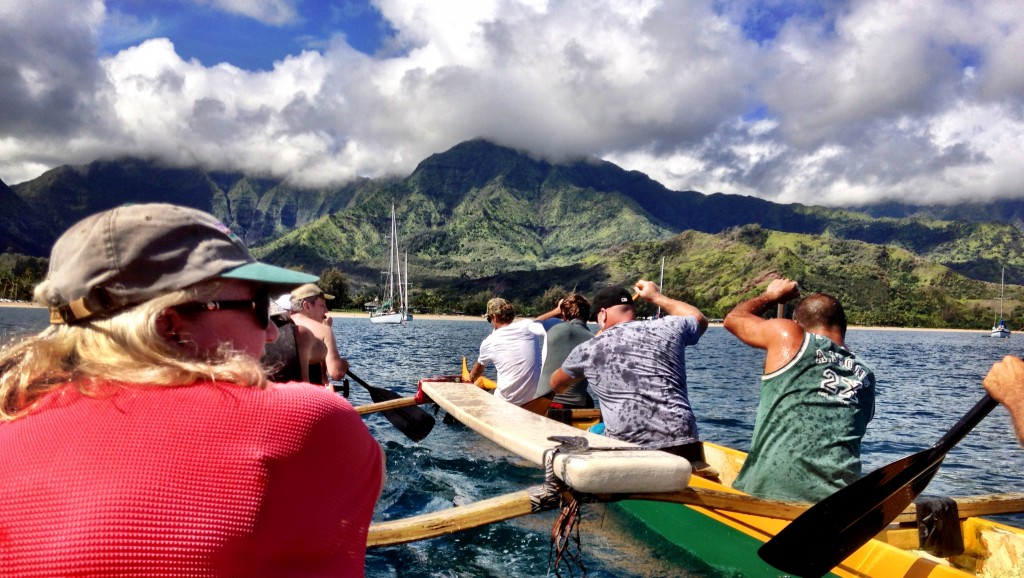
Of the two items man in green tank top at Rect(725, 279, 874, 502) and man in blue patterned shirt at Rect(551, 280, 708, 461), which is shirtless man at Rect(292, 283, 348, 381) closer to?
man in blue patterned shirt at Rect(551, 280, 708, 461)

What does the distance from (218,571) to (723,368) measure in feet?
137

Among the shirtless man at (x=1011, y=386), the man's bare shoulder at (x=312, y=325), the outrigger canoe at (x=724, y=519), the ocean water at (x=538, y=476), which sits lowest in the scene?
the ocean water at (x=538, y=476)

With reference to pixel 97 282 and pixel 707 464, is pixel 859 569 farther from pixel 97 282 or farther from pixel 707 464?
pixel 97 282

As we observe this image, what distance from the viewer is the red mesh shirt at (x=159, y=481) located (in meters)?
1.54

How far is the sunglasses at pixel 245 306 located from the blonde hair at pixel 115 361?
26mm

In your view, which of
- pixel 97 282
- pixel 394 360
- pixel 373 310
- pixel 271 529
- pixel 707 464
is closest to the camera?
pixel 271 529

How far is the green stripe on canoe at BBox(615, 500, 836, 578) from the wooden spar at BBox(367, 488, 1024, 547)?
120cm

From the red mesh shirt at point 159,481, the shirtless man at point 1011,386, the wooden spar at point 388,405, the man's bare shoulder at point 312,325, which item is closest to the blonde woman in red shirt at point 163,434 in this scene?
the red mesh shirt at point 159,481

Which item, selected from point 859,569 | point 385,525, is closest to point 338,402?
point 385,525

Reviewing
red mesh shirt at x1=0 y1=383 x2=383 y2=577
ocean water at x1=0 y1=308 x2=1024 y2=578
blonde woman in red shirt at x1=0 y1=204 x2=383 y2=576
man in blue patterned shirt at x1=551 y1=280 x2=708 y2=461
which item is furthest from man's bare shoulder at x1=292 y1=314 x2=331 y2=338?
red mesh shirt at x1=0 y1=383 x2=383 y2=577

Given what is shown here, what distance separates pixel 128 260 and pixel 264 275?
34cm

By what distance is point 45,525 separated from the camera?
5.12 ft

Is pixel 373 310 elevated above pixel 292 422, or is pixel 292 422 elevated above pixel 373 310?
pixel 292 422

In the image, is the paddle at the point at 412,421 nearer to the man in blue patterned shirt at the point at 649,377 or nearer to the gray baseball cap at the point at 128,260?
the man in blue patterned shirt at the point at 649,377
